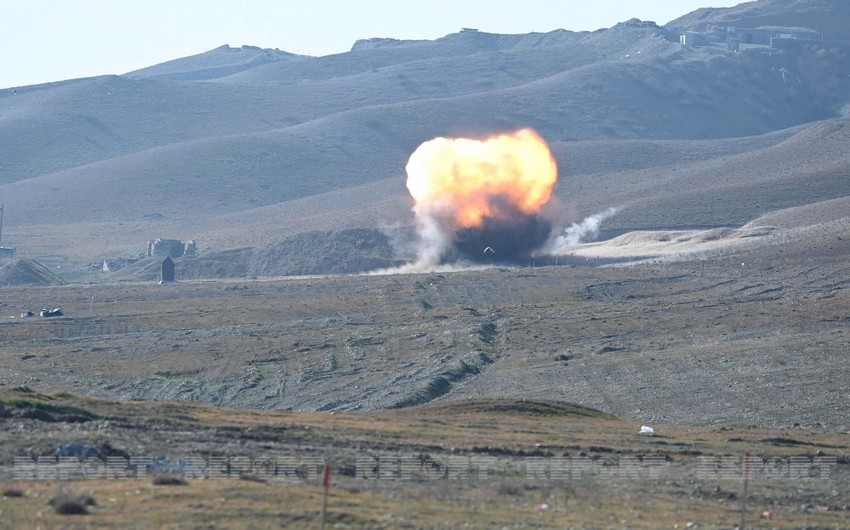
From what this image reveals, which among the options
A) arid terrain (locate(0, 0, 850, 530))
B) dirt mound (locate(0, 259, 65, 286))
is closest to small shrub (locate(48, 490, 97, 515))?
arid terrain (locate(0, 0, 850, 530))

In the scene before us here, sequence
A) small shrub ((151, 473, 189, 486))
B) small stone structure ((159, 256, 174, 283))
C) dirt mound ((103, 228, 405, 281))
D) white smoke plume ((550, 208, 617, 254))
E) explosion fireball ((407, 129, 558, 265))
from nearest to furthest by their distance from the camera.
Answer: small shrub ((151, 473, 189, 486)), explosion fireball ((407, 129, 558, 265)), small stone structure ((159, 256, 174, 283)), dirt mound ((103, 228, 405, 281)), white smoke plume ((550, 208, 617, 254))

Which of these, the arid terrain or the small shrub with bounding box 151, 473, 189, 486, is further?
the arid terrain

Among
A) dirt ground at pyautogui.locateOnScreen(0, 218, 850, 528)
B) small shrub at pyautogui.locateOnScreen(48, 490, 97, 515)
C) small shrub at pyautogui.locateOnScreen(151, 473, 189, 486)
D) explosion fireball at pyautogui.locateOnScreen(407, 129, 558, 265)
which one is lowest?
dirt ground at pyautogui.locateOnScreen(0, 218, 850, 528)

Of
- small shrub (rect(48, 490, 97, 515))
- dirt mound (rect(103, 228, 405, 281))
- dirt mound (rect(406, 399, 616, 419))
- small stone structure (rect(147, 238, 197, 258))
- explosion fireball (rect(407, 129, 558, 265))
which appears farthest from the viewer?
small stone structure (rect(147, 238, 197, 258))

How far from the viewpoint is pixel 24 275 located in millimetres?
111625

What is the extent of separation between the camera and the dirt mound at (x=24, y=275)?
362 ft

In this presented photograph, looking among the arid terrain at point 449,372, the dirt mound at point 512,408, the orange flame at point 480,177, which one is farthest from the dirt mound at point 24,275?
the dirt mound at point 512,408

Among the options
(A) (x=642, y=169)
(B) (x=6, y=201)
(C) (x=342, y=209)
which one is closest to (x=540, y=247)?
(C) (x=342, y=209)

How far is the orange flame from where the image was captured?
98.6 m

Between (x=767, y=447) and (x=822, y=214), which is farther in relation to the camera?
(x=822, y=214)

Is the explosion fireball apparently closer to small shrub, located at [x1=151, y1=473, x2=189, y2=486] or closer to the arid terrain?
the arid terrain

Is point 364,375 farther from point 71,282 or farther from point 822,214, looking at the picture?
point 822,214

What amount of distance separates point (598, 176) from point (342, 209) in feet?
104

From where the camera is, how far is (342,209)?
169125 mm
